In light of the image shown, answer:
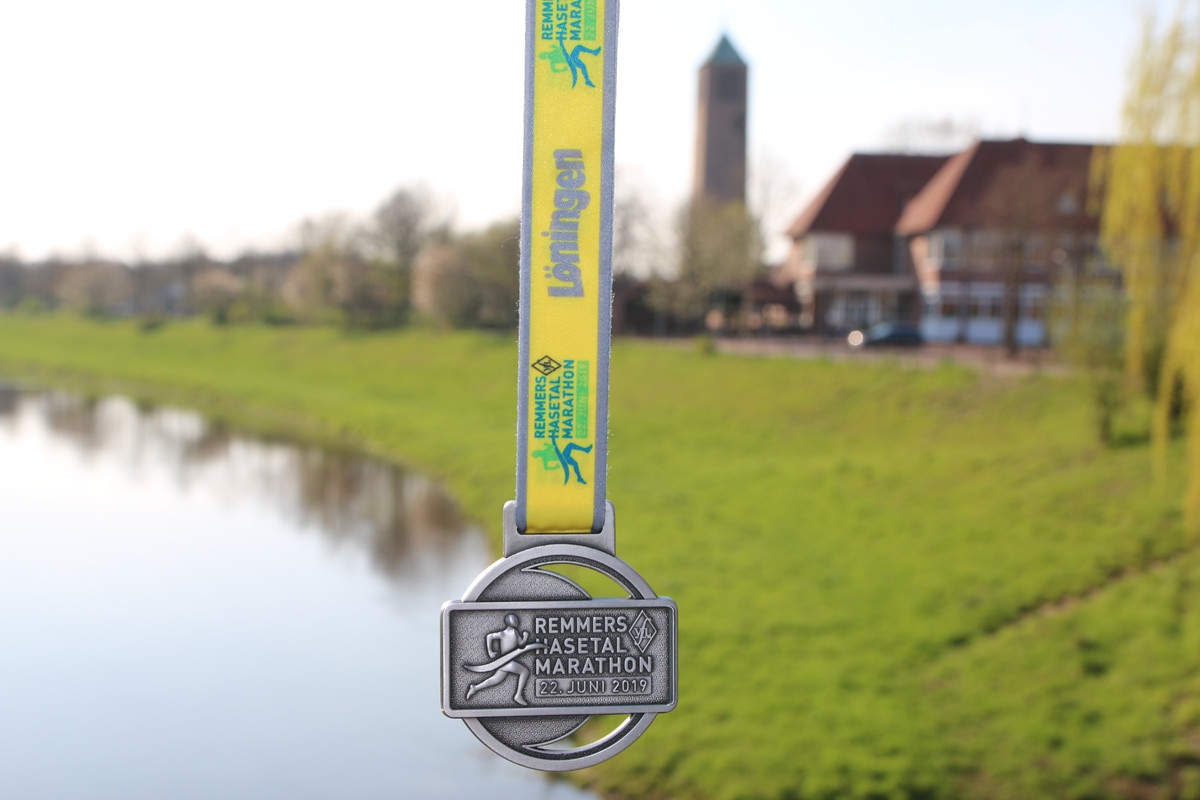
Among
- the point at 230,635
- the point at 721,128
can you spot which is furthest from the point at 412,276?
the point at 230,635

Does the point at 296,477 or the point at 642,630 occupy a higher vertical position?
the point at 642,630

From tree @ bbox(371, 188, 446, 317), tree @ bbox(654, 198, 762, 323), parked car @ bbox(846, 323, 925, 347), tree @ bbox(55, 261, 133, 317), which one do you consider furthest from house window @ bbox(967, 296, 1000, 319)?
tree @ bbox(55, 261, 133, 317)

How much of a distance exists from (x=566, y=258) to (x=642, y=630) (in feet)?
2.28

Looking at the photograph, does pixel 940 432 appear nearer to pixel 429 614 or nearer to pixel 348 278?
pixel 429 614

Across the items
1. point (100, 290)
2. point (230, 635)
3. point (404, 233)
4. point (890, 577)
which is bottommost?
point (230, 635)

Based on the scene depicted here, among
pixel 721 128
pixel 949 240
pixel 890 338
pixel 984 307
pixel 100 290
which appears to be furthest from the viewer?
pixel 100 290

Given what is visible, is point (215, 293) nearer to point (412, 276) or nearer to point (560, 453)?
point (412, 276)

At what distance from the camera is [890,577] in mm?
14758

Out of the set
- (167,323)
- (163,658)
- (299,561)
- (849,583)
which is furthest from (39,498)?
(167,323)

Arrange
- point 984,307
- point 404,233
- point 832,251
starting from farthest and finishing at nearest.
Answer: point 404,233 < point 832,251 < point 984,307

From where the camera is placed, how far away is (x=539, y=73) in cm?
198

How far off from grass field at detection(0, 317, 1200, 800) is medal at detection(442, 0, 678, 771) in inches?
337

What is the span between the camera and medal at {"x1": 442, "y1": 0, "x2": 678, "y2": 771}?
6.41ft

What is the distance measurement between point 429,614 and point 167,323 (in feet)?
147
